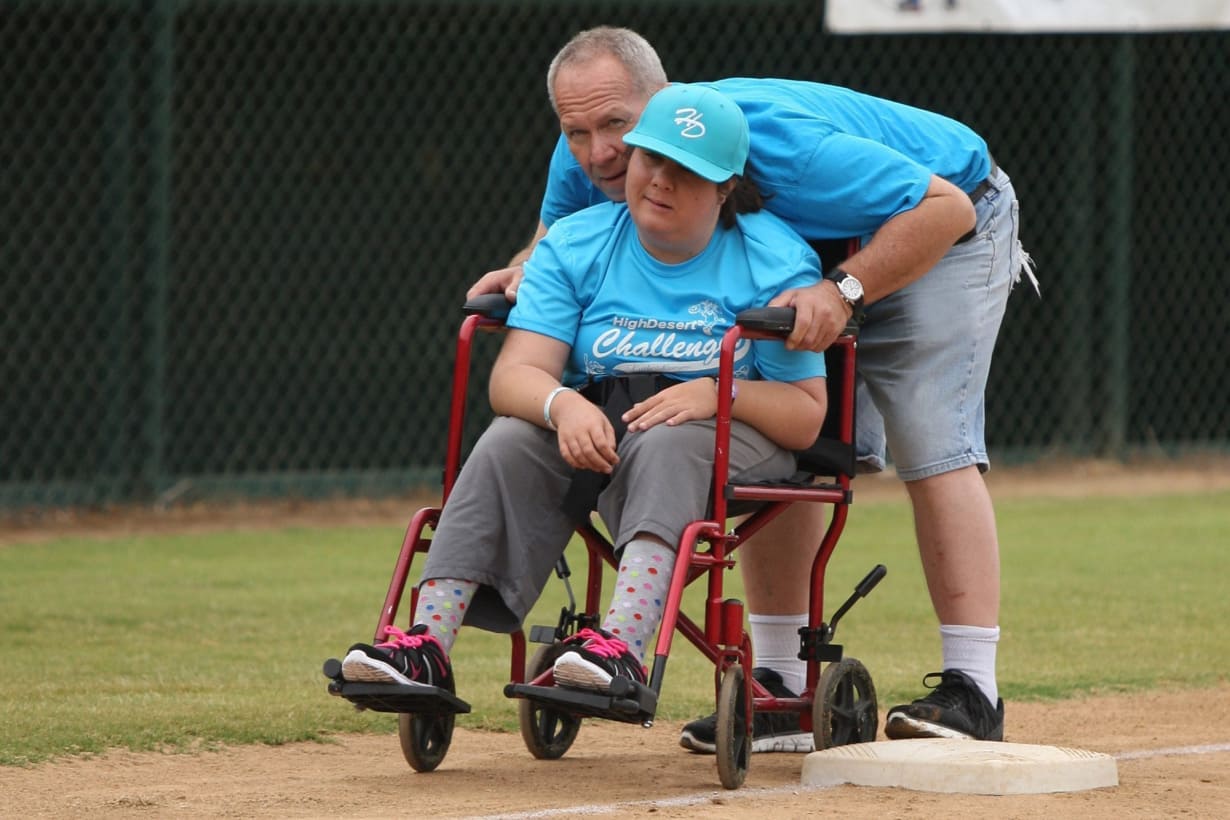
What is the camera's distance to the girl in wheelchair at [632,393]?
3.86 metres

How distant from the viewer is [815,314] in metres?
3.94

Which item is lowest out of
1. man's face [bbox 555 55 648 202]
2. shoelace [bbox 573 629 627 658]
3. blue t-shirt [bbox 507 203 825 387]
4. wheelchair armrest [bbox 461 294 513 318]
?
shoelace [bbox 573 629 627 658]

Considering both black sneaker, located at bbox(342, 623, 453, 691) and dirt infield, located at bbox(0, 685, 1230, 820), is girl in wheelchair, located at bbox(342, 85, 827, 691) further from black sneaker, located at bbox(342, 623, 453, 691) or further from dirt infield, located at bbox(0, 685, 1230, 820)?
dirt infield, located at bbox(0, 685, 1230, 820)

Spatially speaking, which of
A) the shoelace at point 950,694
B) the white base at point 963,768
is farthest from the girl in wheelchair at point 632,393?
the shoelace at point 950,694

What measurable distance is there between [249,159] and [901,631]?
4.10 meters

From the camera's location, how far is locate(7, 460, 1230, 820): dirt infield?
3.68m

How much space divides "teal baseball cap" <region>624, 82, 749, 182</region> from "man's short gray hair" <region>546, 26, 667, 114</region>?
1.02ft

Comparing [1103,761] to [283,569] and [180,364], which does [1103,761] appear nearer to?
[283,569]

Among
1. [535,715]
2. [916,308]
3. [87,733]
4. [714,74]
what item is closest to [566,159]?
[916,308]

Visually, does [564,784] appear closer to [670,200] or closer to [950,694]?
[950,694]

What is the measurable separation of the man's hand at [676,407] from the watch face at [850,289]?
320mm

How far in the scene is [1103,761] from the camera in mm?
3961

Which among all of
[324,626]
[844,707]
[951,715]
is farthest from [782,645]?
[324,626]

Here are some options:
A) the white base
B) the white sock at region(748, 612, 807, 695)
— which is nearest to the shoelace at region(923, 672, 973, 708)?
the white base
